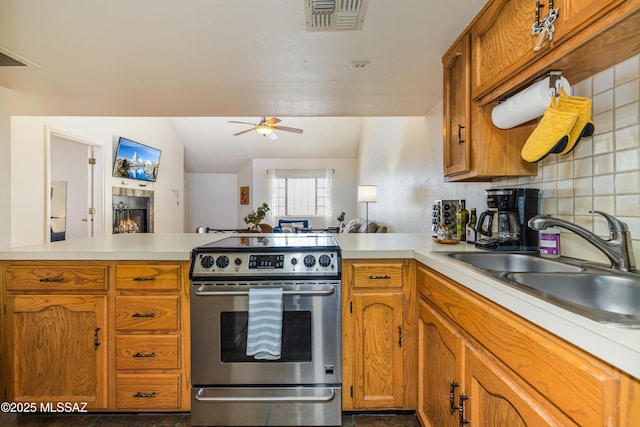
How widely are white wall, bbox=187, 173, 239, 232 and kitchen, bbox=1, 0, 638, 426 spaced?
4.16 metres

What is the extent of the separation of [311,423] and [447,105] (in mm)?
1902

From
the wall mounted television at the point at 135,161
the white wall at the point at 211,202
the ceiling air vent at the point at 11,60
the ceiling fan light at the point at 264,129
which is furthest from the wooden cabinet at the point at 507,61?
the white wall at the point at 211,202

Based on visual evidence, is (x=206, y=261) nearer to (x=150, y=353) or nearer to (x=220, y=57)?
(x=150, y=353)

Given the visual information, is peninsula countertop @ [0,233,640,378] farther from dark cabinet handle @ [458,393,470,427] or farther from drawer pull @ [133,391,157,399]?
drawer pull @ [133,391,157,399]

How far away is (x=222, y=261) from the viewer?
1.71 m

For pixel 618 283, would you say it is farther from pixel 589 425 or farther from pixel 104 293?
pixel 104 293

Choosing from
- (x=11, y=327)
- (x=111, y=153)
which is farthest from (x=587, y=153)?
(x=111, y=153)

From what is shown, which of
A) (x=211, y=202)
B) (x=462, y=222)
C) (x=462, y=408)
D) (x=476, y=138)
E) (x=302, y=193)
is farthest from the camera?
(x=211, y=202)

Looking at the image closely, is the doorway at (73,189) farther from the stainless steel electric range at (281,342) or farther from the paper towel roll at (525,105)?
the paper towel roll at (525,105)

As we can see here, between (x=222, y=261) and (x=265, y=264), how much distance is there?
230 mm

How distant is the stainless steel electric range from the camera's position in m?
1.67

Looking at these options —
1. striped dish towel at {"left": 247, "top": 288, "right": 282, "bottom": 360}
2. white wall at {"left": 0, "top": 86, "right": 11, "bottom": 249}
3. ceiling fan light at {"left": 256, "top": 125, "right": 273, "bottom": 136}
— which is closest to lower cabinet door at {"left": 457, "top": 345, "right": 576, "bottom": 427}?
striped dish towel at {"left": 247, "top": 288, "right": 282, "bottom": 360}

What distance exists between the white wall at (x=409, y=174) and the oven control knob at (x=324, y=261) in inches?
47.2

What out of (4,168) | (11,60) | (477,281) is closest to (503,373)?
(477,281)
